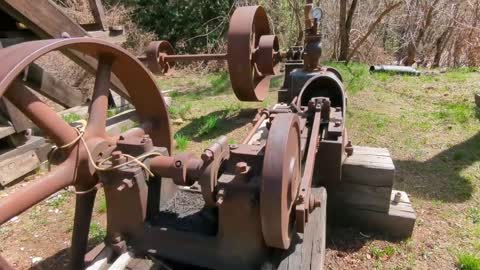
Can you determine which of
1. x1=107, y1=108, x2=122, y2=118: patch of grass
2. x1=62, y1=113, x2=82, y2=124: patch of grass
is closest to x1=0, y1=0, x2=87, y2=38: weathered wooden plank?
x1=62, y1=113, x2=82, y2=124: patch of grass

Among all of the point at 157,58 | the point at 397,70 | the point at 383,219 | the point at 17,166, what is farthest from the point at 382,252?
the point at 397,70

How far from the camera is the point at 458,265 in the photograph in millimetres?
2506

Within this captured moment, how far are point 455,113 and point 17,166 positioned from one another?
5427 mm

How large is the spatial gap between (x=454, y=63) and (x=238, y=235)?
1171cm

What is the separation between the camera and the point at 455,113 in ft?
16.5

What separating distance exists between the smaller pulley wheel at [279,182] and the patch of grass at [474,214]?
208 cm

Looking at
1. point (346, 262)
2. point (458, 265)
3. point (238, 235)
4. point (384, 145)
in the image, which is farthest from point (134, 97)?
point (384, 145)

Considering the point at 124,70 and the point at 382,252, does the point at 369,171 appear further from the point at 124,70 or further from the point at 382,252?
the point at 124,70

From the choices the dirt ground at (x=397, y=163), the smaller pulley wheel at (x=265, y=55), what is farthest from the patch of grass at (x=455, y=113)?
the smaller pulley wheel at (x=265, y=55)

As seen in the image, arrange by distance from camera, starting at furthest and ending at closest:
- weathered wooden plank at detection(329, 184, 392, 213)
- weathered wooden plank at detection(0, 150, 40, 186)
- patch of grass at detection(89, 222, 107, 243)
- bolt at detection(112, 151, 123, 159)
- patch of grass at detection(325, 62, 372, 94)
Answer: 1. patch of grass at detection(325, 62, 372, 94)
2. weathered wooden plank at detection(0, 150, 40, 186)
3. patch of grass at detection(89, 222, 107, 243)
4. weathered wooden plank at detection(329, 184, 392, 213)
5. bolt at detection(112, 151, 123, 159)

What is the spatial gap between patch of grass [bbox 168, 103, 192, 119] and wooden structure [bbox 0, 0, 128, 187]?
4.04 feet

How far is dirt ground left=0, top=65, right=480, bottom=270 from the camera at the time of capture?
2.65 metres

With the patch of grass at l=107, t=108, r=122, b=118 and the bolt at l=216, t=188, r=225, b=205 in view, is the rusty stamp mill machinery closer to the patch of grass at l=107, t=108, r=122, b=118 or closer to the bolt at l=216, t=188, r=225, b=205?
the bolt at l=216, t=188, r=225, b=205

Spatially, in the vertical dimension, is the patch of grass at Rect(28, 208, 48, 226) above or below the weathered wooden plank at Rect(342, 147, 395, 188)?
below
